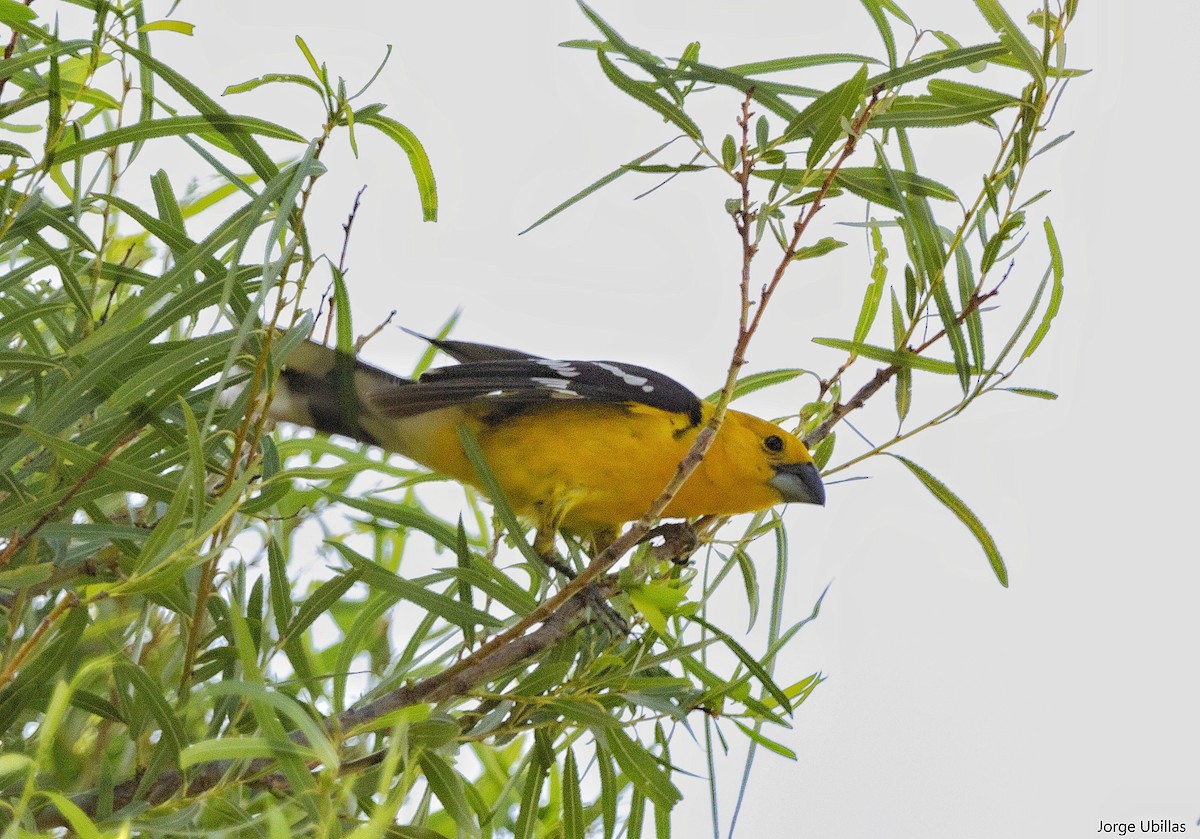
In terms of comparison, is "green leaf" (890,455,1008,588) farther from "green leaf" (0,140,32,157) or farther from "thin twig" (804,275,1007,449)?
"green leaf" (0,140,32,157)

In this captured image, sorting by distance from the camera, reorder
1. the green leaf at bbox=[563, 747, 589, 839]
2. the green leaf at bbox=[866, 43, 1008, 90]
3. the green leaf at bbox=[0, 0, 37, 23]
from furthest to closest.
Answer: the green leaf at bbox=[563, 747, 589, 839] < the green leaf at bbox=[866, 43, 1008, 90] < the green leaf at bbox=[0, 0, 37, 23]

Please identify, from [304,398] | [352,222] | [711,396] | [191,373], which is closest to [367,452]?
[304,398]

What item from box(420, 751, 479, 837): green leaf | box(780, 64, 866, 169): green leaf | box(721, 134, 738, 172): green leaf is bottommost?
box(420, 751, 479, 837): green leaf

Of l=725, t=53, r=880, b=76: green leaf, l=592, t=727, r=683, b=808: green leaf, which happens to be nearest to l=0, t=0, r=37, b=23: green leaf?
l=725, t=53, r=880, b=76: green leaf

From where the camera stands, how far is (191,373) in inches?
80.4

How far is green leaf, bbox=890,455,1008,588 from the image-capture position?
223 cm

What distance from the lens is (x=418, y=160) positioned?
6.64 ft

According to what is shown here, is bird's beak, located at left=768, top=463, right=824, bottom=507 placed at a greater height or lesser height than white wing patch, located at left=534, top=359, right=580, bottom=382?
lesser

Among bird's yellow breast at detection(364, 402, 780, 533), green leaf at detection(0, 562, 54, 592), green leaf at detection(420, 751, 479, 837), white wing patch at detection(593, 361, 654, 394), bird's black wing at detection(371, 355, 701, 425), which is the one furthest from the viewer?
white wing patch at detection(593, 361, 654, 394)

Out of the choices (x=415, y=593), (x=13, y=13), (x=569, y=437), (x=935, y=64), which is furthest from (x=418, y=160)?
(x=569, y=437)

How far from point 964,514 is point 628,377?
139 centimetres

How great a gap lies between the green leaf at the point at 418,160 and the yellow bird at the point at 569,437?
3.16 feet

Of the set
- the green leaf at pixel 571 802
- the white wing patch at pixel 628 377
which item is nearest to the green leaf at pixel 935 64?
the green leaf at pixel 571 802

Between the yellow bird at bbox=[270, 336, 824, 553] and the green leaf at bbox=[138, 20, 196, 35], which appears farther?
the yellow bird at bbox=[270, 336, 824, 553]
